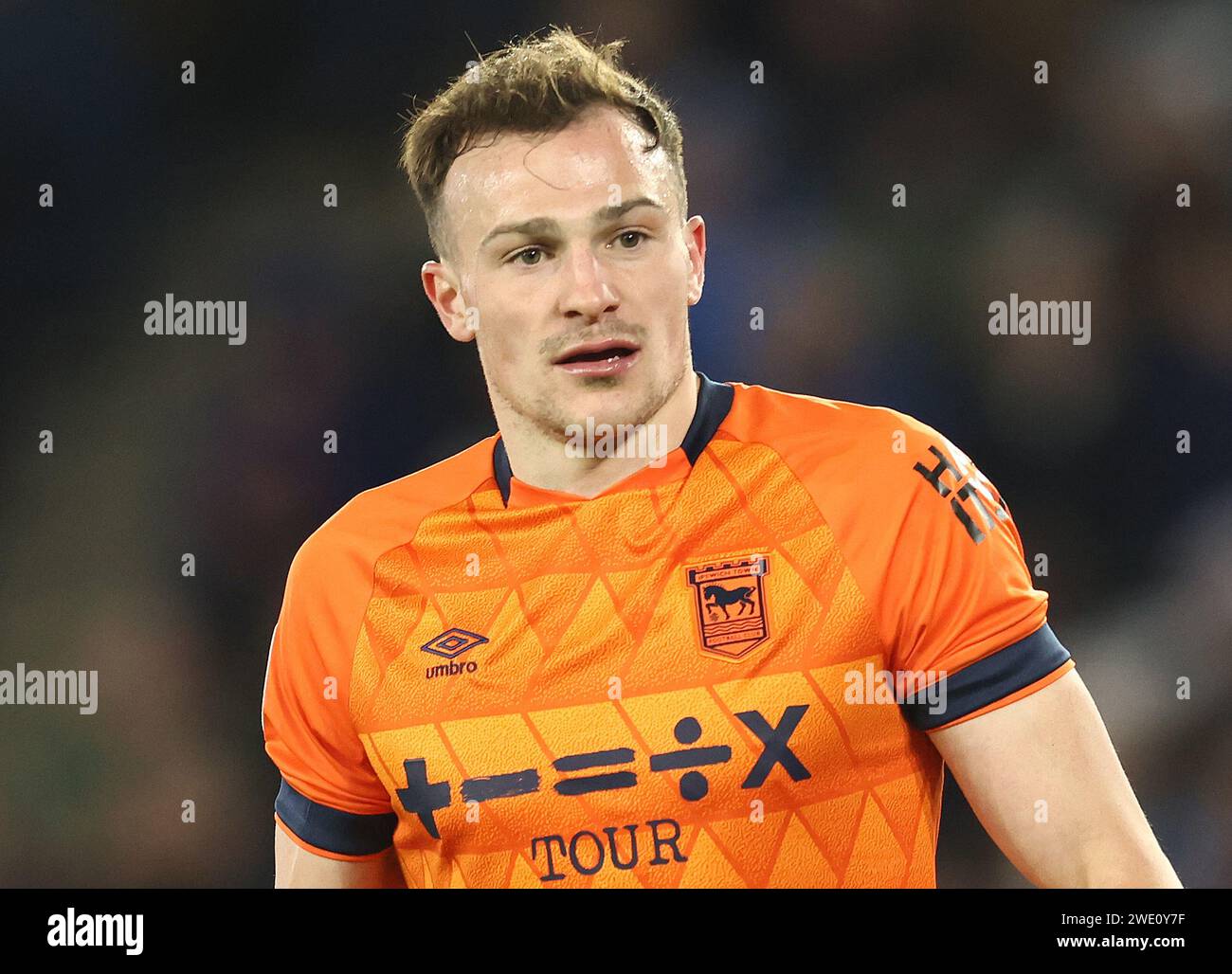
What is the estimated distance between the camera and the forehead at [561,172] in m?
2.28

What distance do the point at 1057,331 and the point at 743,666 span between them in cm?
103

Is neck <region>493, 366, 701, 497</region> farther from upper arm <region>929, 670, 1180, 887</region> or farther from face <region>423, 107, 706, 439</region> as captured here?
upper arm <region>929, 670, 1180, 887</region>

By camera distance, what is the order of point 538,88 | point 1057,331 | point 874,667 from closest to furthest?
point 874,667 < point 538,88 < point 1057,331

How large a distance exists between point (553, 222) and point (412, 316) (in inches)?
26.9

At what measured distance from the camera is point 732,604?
7.37 ft

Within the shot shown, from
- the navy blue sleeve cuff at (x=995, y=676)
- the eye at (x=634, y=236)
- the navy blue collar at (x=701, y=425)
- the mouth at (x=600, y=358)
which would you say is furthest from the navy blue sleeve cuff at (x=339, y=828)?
the eye at (x=634, y=236)

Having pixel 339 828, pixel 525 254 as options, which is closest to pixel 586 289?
pixel 525 254

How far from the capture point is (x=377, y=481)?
279 centimetres

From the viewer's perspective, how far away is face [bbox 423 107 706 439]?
228cm

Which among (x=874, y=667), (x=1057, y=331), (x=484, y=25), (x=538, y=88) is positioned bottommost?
(x=874, y=667)

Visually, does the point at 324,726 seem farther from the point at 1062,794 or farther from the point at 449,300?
the point at 1062,794

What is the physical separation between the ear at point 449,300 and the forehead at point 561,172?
0.36ft
